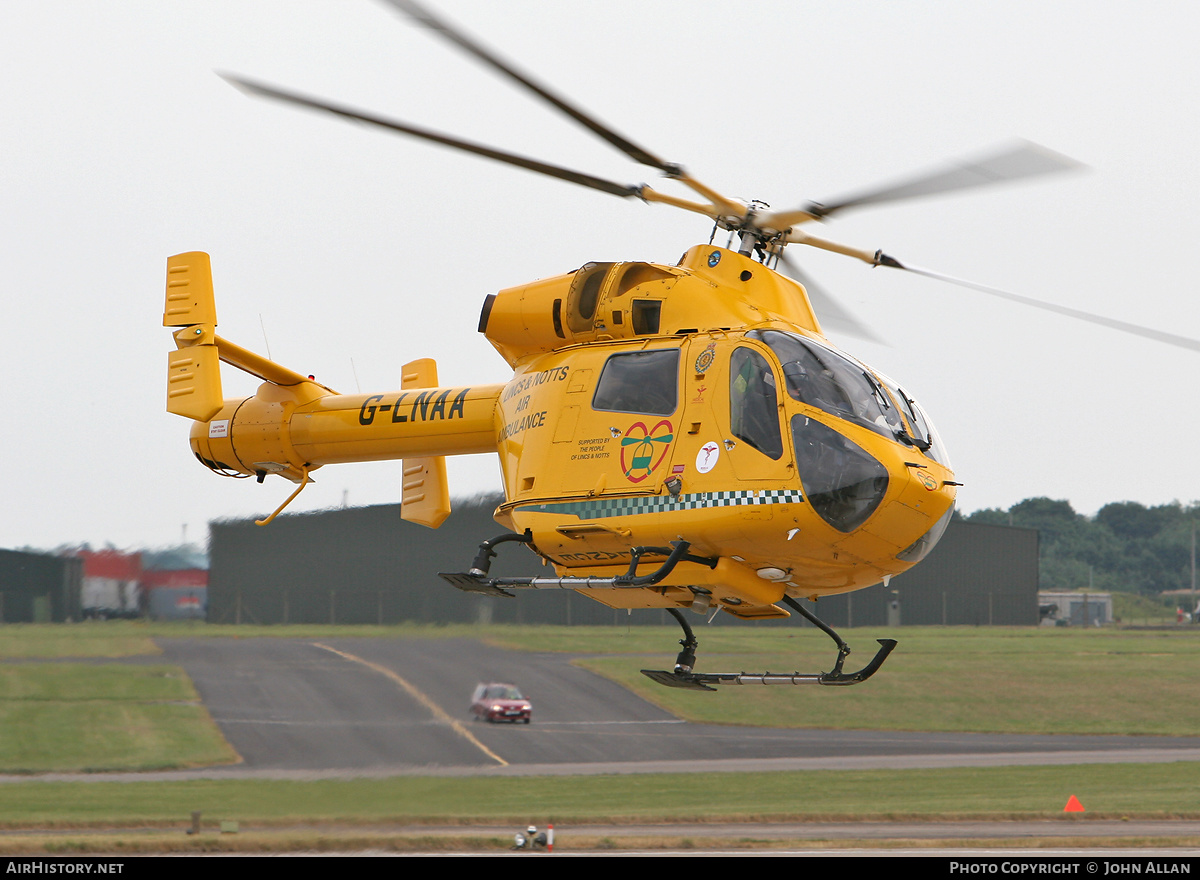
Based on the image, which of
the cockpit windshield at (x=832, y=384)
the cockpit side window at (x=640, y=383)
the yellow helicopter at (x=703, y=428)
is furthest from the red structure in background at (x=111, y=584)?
the cockpit windshield at (x=832, y=384)

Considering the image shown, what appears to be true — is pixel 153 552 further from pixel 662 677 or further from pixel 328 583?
pixel 662 677

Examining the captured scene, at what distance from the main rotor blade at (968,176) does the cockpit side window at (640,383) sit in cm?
183

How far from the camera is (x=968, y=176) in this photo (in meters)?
8.96

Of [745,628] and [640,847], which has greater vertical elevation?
[745,628]

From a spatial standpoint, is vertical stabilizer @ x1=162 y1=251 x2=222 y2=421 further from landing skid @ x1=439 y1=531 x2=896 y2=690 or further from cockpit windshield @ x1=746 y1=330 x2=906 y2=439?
cockpit windshield @ x1=746 y1=330 x2=906 y2=439

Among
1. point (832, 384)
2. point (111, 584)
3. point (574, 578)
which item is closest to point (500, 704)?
point (111, 584)

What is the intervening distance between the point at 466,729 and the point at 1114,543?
336 ft

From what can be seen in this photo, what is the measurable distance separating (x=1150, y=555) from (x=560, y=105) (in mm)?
122608

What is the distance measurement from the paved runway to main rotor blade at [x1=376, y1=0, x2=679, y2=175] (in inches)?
622

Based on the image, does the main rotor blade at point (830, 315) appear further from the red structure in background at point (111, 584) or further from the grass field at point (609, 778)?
the red structure in background at point (111, 584)

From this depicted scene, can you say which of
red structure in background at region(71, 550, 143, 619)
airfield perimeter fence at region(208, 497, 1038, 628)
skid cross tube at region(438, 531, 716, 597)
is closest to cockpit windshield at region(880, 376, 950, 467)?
skid cross tube at region(438, 531, 716, 597)

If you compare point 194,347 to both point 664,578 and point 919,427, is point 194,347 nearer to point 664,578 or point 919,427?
point 664,578

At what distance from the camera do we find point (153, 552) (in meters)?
25.9
